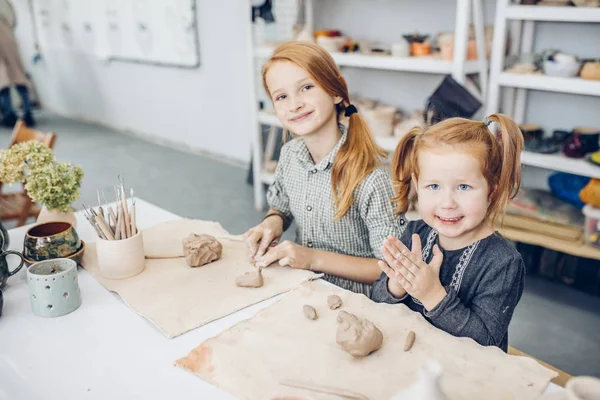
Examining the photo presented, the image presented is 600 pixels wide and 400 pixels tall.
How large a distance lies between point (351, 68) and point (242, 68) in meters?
1.07

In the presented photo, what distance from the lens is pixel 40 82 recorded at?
6.67 metres

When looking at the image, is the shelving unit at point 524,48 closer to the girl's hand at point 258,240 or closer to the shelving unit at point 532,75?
the shelving unit at point 532,75

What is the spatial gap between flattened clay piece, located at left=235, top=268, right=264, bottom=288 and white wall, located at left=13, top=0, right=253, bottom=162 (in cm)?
230

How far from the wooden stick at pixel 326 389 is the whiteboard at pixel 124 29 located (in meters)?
3.77

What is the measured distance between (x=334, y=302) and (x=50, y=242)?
0.68m

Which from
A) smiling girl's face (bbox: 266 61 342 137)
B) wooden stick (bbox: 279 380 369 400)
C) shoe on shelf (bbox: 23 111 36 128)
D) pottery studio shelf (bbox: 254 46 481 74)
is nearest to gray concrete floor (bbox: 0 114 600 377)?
shoe on shelf (bbox: 23 111 36 128)

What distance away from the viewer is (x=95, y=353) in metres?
0.97

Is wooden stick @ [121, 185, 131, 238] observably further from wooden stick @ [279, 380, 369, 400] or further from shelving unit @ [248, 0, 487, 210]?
shelving unit @ [248, 0, 487, 210]

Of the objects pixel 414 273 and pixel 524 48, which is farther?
pixel 524 48

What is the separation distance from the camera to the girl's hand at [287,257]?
1.24 meters

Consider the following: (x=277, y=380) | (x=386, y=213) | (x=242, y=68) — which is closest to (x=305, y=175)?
(x=386, y=213)

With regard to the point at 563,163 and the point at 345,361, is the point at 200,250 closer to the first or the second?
the point at 345,361

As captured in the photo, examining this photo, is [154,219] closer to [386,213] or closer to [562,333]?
[386,213]

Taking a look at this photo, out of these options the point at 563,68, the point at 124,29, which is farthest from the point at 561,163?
the point at 124,29
